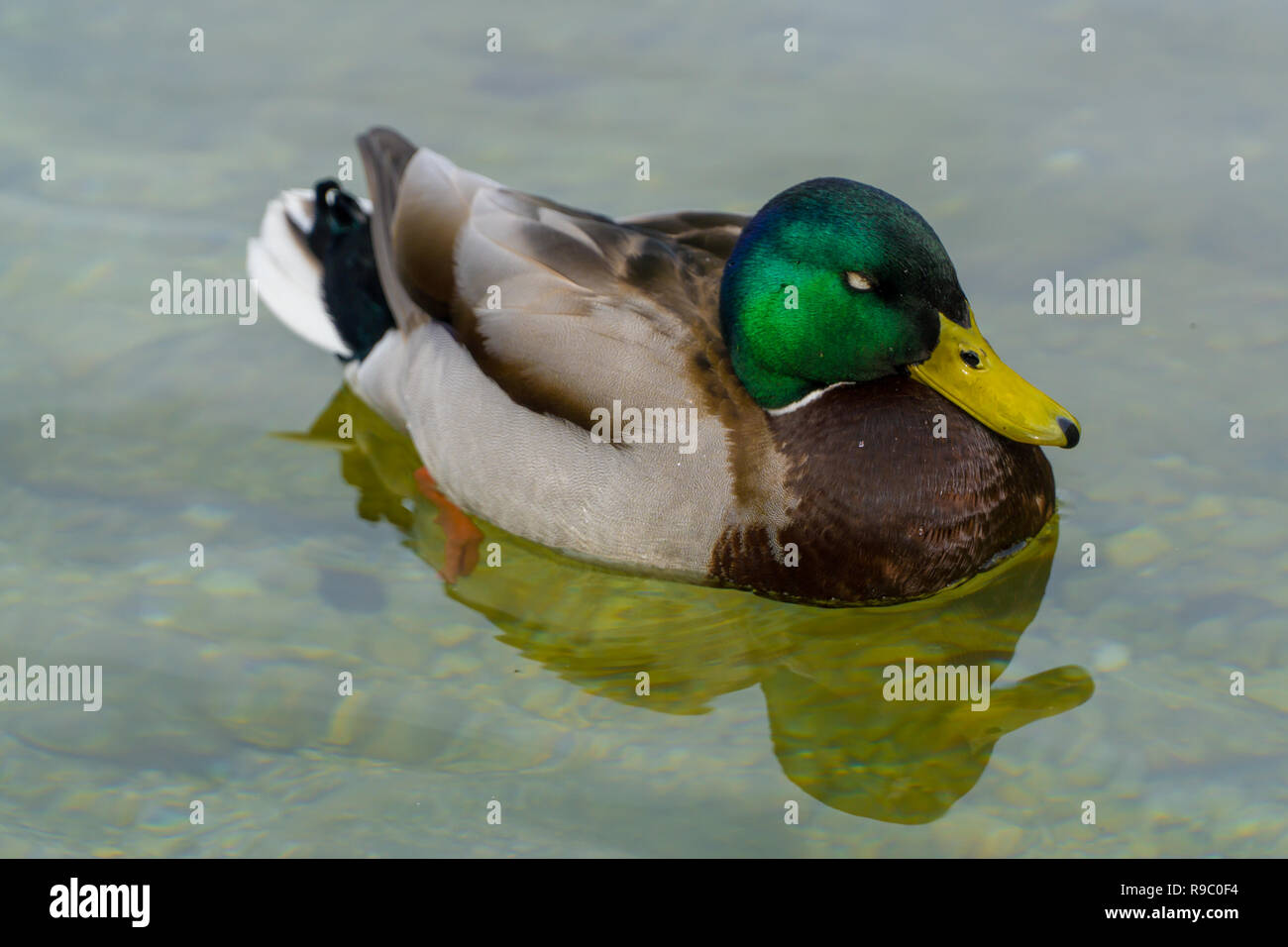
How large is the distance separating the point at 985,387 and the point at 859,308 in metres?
0.51

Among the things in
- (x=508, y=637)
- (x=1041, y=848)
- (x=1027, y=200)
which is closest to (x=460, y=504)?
(x=508, y=637)

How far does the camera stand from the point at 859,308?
5.59 metres

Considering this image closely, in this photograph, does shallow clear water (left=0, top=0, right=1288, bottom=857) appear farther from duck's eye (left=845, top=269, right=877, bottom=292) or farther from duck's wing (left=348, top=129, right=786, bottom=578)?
duck's eye (left=845, top=269, right=877, bottom=292)

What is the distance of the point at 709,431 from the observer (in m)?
5.73

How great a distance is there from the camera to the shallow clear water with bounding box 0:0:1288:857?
5223mm

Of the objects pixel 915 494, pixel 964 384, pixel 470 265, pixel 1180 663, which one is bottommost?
pixel 1180 663

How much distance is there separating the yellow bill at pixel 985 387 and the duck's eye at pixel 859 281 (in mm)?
269

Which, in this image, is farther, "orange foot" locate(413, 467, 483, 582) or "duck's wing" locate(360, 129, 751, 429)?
"orange foot" locate(413, 467, 483, 582)

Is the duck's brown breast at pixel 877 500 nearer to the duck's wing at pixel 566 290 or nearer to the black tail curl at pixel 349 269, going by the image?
the duck's wing at pixel 566 290

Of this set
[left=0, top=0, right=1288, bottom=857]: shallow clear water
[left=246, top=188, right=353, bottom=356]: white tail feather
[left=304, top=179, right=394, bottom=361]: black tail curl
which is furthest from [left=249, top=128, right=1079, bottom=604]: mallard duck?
[left=246, top=188, right=353, bottom=356]: white tail feather

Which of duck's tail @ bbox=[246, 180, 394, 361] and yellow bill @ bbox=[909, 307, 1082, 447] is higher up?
duck's tail @ bbox=[246, 180, 394, 361]

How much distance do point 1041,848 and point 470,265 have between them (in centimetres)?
289

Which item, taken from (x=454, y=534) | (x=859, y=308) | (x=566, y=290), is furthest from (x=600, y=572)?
(x=859, y=308)
